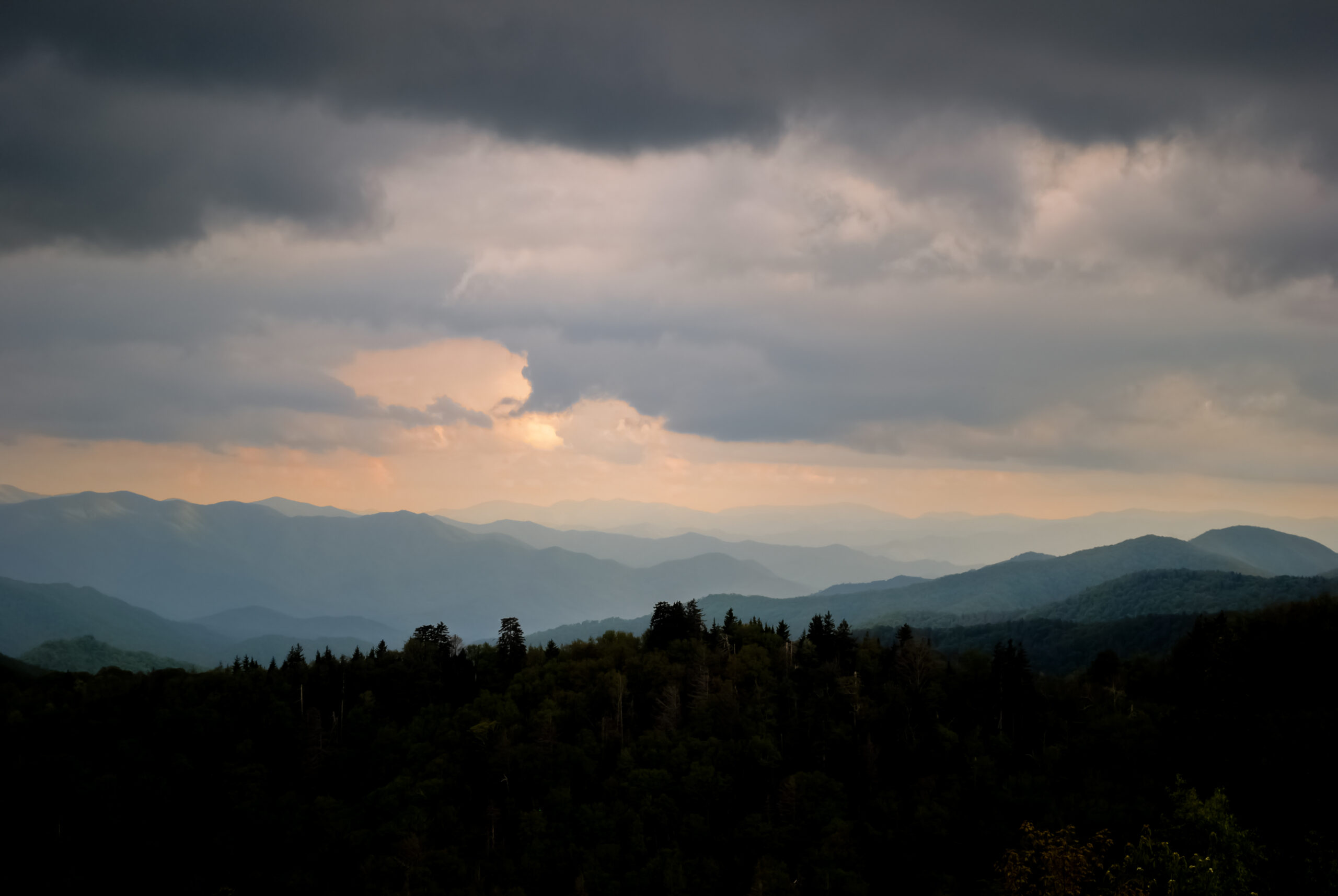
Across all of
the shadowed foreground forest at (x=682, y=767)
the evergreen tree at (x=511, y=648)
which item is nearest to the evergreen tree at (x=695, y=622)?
the shadowed foreground forest at (x=682, y=767)

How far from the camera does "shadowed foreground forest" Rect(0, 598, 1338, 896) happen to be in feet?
379

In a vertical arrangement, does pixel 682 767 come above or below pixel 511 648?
below

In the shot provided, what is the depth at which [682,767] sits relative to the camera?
138375 mm

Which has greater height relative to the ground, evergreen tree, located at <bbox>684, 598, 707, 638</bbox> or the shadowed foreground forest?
evergreen tree, located at <bbox>684, 598, 707, 638</bbox>

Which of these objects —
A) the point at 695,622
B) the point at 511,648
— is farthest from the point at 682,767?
the point at 511,648

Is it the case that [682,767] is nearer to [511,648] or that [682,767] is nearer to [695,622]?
[695,622]

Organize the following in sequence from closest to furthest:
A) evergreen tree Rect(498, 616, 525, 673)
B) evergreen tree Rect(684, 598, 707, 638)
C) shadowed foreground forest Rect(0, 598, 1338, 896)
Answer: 1. shadowed foreground forest Rect(0, 598, 1338, 896)
2. evergreen tree Rect(498, 616, 525, 673)
3. evergreen tree Rect(684, 598, 707, 638)

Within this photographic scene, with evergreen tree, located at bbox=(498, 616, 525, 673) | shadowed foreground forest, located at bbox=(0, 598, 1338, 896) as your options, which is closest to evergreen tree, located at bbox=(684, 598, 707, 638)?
shadowed foreground forest, located at bbox=(0, 598, 1338, 896)

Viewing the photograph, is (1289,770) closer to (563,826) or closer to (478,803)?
(563,826)

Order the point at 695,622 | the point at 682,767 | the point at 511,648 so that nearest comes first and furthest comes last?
the point at 682,767
the point at 511,648
the point at 695,622

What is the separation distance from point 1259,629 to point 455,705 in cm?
14198

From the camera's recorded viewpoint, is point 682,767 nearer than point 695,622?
Yes

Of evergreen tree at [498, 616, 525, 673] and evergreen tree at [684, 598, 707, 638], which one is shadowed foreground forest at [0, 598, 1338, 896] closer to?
evergreen tree at [498, 616, 525, 673]

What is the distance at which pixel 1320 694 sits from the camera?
135 metres
